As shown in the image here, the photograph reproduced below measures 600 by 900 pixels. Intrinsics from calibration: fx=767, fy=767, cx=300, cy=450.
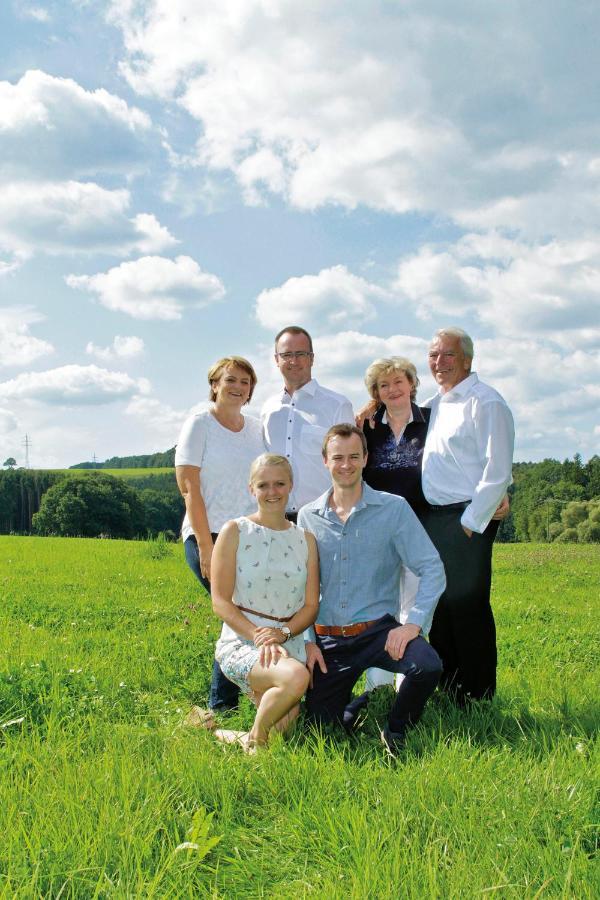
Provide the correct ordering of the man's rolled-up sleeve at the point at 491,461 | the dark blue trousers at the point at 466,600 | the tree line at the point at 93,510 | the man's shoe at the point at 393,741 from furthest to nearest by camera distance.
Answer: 1. the tree line at the point at 93,510
2. the dark blue trousers at the point at 466,600
3. the man's rolled-up sleeve at the point at 491,461
4. the man's shoe at the point at 393,741

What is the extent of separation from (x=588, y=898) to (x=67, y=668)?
479 centimetres

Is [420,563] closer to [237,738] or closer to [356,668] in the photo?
[356,668]

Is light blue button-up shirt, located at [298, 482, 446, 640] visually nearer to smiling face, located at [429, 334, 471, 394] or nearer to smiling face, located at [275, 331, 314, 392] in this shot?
smiling face, located at [429, 334, 471, 394]

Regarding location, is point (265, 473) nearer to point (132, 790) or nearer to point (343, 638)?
point (343, 638)

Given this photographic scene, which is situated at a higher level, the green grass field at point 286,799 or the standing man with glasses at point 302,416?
the standing man with glasses at point 302,416

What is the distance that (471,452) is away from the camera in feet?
18.8

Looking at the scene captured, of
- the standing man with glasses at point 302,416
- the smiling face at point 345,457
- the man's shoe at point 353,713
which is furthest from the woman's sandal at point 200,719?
the smiling face at point 345,457

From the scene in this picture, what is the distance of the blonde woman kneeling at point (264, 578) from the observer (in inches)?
202

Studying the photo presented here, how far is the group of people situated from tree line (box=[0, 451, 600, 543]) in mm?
38593

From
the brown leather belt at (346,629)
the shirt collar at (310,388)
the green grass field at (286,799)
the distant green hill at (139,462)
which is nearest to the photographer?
the green grass field at (286,799)

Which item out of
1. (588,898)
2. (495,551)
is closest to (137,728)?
(588,898)

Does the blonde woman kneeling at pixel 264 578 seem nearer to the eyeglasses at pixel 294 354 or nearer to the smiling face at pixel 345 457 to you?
the smiling face at pixel 345 457

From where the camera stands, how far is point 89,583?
13.8 meters

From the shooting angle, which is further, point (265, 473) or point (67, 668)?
point (67, 668)
